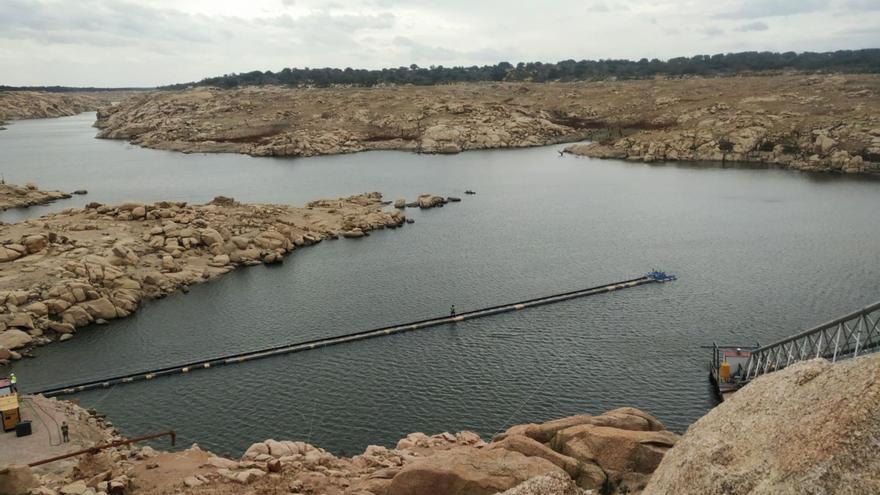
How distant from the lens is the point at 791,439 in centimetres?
1177

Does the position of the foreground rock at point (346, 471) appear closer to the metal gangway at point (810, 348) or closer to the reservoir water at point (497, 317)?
the reservoir water at point (497, 317)

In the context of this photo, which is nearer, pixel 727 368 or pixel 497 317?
pixel 727 368

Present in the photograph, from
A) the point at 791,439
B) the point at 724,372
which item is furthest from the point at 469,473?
the point at 724,372

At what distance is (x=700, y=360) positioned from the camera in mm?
41500

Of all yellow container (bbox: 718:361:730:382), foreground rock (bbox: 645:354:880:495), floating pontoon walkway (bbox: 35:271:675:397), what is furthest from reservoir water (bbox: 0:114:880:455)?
foreground rock (bbox: 645:354:880:495)

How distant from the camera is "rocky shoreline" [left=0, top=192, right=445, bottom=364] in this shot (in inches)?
1982

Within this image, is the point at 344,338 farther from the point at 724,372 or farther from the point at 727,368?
the point at 727,368

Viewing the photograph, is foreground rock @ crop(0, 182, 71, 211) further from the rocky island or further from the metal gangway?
the metal gangway

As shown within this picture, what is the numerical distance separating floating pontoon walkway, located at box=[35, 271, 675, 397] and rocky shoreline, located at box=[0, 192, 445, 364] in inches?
356

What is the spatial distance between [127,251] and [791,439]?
204ft

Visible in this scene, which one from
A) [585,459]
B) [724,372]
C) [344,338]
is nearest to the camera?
[585,459]

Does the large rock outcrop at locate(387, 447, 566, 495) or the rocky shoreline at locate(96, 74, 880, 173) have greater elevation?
the rocky shoreline at locate(96, 74, 880, 173)

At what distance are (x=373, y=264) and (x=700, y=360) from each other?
35092 mm

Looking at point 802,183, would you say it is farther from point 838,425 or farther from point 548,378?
point 838,425
